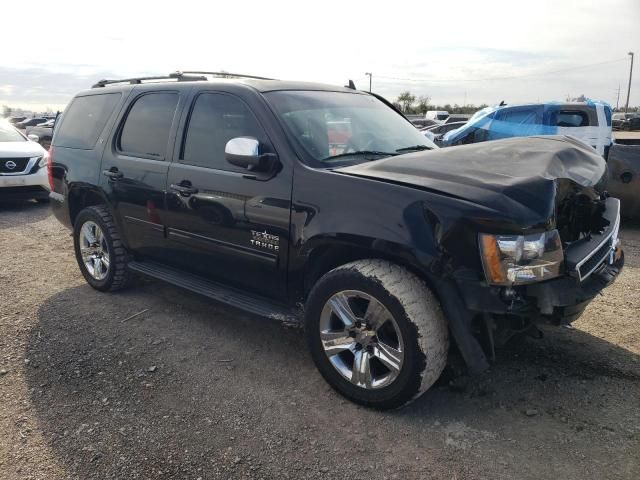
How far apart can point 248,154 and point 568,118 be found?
8972 mm

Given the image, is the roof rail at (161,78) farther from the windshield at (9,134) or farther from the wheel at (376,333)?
the windshield at (9,134)

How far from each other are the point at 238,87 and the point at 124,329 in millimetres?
2056

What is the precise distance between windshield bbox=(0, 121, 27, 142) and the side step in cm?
706

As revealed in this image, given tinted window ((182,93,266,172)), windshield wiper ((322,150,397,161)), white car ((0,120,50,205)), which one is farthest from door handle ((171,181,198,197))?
white car ((0,120,50,205))

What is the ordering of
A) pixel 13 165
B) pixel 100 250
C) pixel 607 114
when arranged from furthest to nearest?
pixel 607 114 → pixel 13 165 → pixel 100 250

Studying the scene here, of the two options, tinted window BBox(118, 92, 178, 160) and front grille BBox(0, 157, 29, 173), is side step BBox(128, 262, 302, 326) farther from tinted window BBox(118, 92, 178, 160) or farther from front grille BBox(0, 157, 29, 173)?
front grille BBox(0, 157, 29, 173)

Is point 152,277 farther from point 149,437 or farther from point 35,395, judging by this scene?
point 149,437

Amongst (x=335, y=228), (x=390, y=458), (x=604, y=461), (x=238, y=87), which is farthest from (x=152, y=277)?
(x=604, y=461)

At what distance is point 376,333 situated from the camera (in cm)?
279

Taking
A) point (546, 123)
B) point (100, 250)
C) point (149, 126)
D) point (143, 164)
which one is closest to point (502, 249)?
point (143, 164)

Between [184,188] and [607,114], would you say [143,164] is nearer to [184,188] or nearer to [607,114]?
[184,188]

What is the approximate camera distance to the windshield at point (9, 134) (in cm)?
962

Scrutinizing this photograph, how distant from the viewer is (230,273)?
3523mm

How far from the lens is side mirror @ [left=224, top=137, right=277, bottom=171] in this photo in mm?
3066
